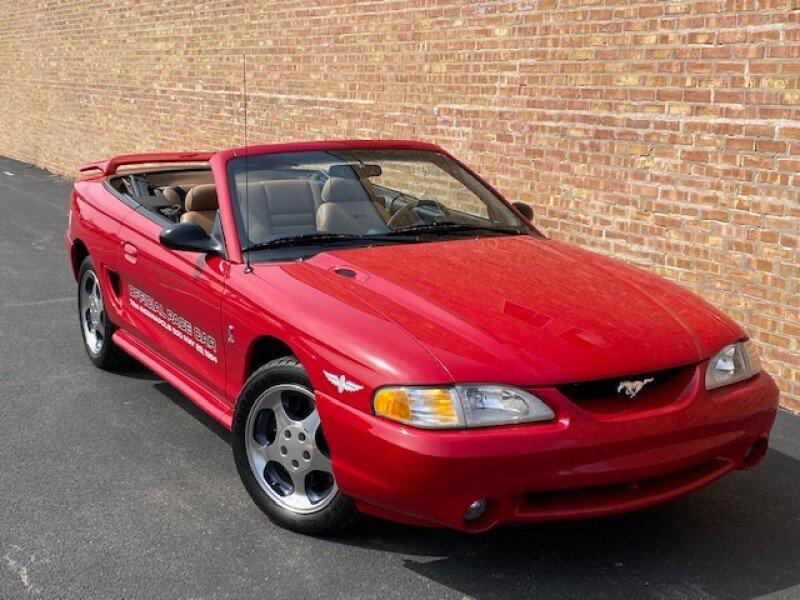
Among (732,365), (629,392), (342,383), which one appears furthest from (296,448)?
(732,365)

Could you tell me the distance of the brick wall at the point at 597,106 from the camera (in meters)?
5.99

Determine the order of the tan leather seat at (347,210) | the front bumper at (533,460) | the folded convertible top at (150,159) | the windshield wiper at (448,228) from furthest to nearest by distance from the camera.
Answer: the folded convertible top at (150,159) < the windshield wiper at (448,228) < the tan leather seat at (347,210) < the front bumper at (533,460)

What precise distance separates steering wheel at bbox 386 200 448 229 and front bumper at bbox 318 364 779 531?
4.82ft

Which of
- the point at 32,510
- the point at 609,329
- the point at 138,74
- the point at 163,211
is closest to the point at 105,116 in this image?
the point at 138,74

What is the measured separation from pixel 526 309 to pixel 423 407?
0.73 meters

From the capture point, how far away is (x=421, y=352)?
3.59 meters

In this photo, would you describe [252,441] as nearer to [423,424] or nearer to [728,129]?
[423,424]

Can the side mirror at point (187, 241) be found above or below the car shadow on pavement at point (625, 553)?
above

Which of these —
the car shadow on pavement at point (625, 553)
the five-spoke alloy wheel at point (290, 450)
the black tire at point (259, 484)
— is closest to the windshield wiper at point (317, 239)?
the black tire at point (259, 484)

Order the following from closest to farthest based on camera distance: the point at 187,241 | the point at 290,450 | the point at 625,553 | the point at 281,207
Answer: the point at 625,553 < the point at 290,450 < the point at 187,241 < the point at 281,207

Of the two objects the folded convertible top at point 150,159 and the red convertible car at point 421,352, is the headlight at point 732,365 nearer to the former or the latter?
the red convertible car at point 421,352

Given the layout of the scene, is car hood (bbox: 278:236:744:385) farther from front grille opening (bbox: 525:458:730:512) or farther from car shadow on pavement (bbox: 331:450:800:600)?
car shadow on pavement (bbox: 331:450:800:600)

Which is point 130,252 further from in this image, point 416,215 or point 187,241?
point 416,215

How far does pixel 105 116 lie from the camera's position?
1648 centimetres
